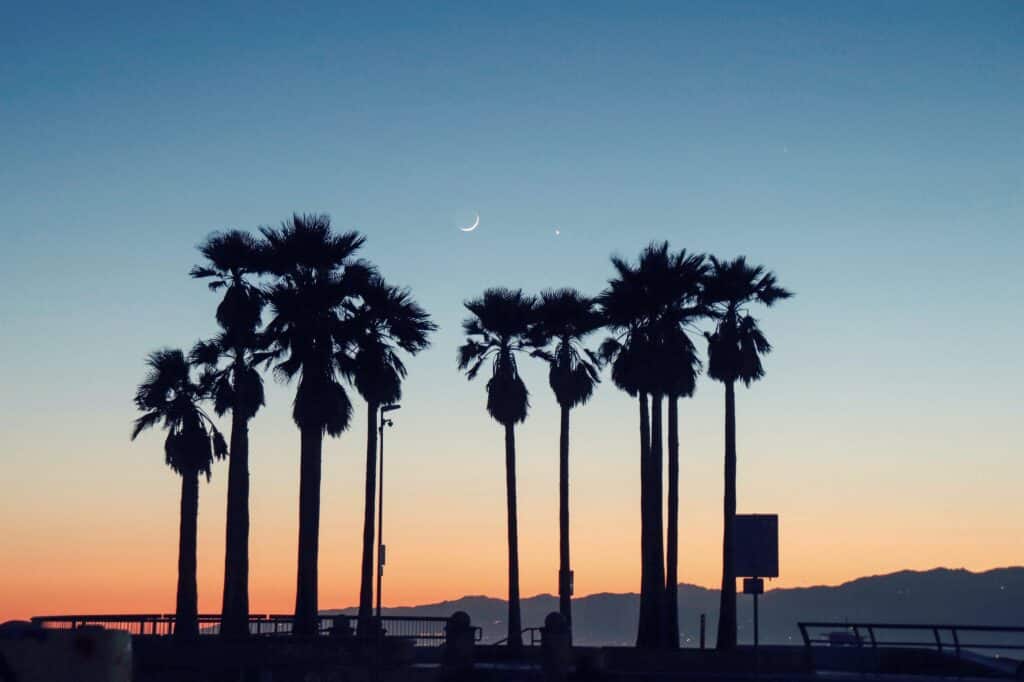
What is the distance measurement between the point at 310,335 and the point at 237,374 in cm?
406

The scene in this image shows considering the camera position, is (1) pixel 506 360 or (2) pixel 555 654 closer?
(2) pixel 555 654

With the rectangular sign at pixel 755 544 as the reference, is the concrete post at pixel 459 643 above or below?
below

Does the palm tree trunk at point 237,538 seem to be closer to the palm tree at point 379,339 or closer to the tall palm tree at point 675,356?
the palm tree at point 379,339

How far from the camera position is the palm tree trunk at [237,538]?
132ft

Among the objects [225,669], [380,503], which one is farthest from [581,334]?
[225,669]

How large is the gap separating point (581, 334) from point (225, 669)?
1448 inches

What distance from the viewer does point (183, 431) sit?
55.4 metres

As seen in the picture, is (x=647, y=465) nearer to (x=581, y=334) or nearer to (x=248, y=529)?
(x=581, y=334)

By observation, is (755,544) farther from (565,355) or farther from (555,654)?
(565,355)

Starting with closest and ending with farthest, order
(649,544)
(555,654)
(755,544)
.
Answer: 1. (755,544)
2. (555,654)
3. (649,544)

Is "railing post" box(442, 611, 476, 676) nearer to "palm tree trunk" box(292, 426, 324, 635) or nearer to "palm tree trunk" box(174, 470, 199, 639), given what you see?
"palm tree trunk" box(292, 426, 324, 635)

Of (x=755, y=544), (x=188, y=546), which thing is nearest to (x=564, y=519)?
(x=188, y=546)

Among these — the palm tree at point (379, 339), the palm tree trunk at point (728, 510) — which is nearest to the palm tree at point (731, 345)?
the palm tree trunk at point (728, 510)

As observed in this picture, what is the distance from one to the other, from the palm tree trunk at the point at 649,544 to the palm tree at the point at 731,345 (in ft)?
10.9
